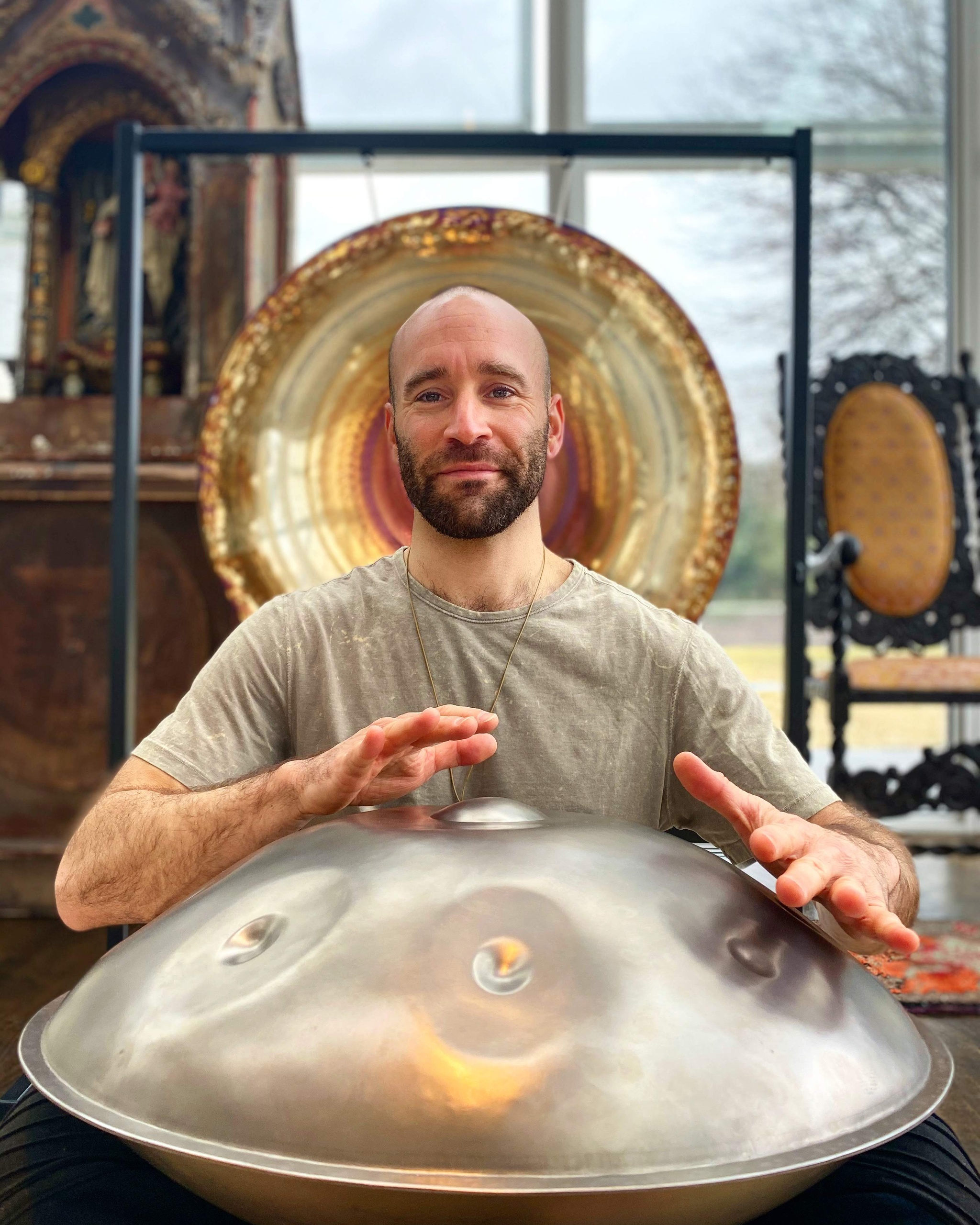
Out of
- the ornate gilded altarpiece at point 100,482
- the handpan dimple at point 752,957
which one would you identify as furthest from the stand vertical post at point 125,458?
the handpan dimple at point 752,957

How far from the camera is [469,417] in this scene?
1.08 meters

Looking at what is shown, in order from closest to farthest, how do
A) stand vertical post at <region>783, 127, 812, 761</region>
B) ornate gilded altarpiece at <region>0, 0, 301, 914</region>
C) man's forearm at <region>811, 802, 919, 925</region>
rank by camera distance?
man's forearm at <region>811, 802, 919, 925</region> < stand vertical post at <region>783, 127, 812, 761</region> < ornate gilded altarpiece at <region>0, 0, 301, 914</region>

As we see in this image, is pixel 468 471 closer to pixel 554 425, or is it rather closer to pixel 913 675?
pixel 554 425

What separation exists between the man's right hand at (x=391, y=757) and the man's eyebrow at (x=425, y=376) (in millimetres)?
440

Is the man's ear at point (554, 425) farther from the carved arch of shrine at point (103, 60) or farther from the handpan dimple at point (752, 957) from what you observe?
the carved arch of shrine at point (103, 60)

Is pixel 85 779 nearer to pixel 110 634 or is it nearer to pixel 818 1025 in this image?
pixel 110 634

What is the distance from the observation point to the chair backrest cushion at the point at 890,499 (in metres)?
2.80

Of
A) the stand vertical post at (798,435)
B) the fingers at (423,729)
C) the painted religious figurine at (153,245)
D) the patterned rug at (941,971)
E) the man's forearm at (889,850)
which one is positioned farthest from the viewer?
the painted religious figurine at (153,245)

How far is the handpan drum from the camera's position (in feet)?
1.62

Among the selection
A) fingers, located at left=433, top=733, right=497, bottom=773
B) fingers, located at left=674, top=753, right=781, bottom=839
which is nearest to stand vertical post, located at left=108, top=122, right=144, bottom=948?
fingers, located at left=433, top=733, right=497, bottom=773

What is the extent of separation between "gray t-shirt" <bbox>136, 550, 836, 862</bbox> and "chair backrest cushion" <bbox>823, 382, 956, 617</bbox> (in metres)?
1.80

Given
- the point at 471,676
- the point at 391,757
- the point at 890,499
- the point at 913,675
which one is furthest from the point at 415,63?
the point at 391,757

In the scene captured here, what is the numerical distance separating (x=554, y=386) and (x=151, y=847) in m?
1.11

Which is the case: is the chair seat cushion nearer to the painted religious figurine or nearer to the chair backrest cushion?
the chair backrest cushion
